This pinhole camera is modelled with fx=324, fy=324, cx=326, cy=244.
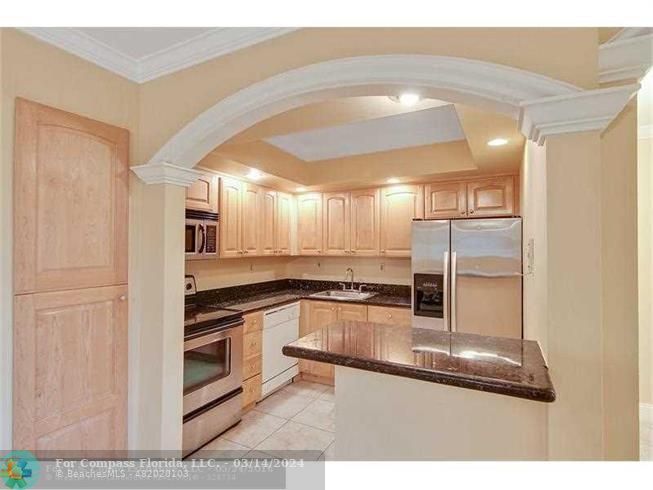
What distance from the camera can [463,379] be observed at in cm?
98

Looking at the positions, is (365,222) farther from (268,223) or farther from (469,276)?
(469,276)

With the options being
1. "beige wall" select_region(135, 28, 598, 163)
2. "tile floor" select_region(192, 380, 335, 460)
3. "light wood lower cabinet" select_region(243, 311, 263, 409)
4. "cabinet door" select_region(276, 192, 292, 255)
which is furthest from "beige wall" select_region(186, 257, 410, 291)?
"beige wall" select_region(135, 28, 598, 163)

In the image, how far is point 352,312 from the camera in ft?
11.2

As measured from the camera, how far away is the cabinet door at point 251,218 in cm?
334

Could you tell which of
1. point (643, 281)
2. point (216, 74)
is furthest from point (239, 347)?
point (643, 281)

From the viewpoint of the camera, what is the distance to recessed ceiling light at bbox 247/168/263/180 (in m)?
3.10

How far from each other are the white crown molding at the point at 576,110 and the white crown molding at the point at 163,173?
5.51 ft

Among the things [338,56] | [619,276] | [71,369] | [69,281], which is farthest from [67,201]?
[619,276]

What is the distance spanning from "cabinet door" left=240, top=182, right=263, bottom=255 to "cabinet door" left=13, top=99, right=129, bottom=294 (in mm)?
1489

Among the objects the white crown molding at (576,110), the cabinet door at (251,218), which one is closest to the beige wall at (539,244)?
the white crown molding at (576,110)

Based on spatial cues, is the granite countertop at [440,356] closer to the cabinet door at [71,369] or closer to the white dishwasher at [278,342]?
the cabinet door at [71,369]

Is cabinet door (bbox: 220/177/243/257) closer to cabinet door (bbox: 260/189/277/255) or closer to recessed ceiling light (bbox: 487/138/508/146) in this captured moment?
cabinet door (bbox: 260/189/277/255)
